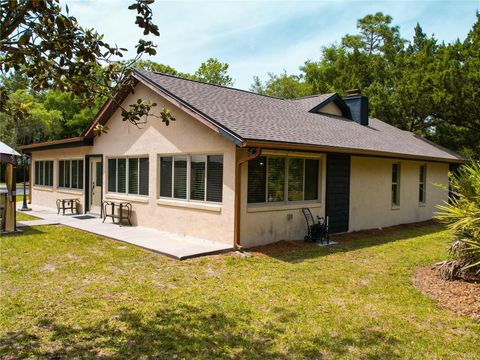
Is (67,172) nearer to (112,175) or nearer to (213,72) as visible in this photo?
(112,175)

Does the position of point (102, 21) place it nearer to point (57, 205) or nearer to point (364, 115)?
point (57, 205)

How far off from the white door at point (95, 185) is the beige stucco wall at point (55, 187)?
0.55 meters

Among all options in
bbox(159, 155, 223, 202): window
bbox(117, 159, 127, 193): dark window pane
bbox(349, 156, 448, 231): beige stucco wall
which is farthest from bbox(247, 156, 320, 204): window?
bbox(117, 159, 127, 193): dark window pane

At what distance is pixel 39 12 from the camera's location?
372cm

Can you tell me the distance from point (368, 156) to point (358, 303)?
7811mm

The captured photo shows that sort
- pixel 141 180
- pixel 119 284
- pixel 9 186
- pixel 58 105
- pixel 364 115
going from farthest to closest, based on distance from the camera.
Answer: pixel 58 105 < pixel 364 115 < pixel 141 180 < pixel 9 186 < pixel 119 284

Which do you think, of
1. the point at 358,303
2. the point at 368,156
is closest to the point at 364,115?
the point at 368,156

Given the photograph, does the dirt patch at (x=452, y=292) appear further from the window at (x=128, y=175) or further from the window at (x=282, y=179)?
the window at (x=128, y=175)

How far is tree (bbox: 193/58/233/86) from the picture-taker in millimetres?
42625

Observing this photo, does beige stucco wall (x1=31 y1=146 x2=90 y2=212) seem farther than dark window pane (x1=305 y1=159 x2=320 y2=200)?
Yes

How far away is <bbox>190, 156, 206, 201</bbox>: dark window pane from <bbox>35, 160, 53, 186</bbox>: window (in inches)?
412

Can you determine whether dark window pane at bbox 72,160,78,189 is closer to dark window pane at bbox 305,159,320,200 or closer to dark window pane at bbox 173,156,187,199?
dark window pane at bbox 173,156,187,199

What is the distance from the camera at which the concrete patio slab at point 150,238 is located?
860 centimetres

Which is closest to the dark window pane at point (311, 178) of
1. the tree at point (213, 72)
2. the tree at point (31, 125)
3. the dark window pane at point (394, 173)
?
the dark window pane at point (394, 173)
